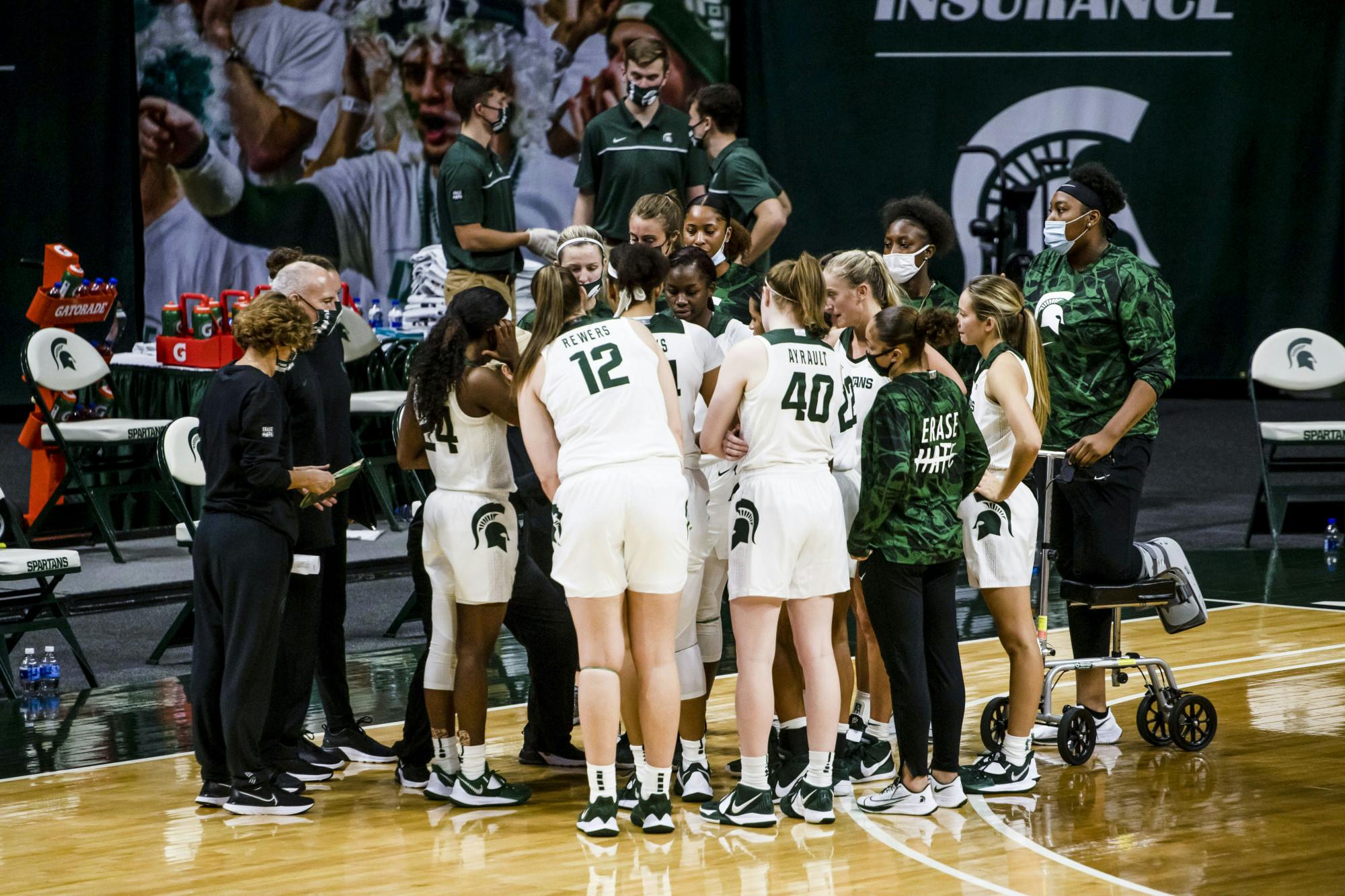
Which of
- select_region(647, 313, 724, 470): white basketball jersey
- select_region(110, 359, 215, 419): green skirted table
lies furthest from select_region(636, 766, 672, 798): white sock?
select_region(110, 359, 215, 419): green skirted table

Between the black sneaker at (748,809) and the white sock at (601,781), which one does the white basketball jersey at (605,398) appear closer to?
the white sock at (601,781)

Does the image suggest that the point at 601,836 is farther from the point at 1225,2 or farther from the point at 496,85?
the point at 1225,2

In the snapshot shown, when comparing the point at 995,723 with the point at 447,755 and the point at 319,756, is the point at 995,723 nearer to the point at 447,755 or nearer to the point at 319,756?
the point at 447,755

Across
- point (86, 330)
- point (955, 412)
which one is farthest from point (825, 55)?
point (955, 412)

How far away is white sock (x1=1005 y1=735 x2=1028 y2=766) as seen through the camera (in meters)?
5.40

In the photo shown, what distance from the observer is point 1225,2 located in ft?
45.7

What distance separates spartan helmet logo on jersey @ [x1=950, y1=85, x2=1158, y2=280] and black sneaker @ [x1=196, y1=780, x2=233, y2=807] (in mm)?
9792

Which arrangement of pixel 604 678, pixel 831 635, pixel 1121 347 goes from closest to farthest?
pixel 604 678 → pixel 831 635 → pixel 1121 347

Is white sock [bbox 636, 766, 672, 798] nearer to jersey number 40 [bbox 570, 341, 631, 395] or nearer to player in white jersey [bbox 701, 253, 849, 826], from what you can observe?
player in white jersey [bbox 701, 253, 849, 826]

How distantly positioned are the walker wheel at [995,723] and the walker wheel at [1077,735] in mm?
185

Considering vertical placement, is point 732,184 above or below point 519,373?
above

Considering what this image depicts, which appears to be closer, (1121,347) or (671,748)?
(671,748)

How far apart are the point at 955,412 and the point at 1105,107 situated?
9787 mm

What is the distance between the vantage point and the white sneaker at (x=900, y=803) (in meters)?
5.12
